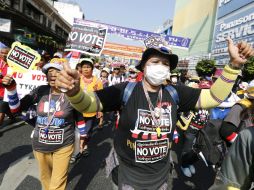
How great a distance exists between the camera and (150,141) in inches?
88.2

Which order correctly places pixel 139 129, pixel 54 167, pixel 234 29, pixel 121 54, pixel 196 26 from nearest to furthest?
pixel 139 129 < pixel 54 167 < pixel 234 29 < pixel 121 54 < pixel 196 26

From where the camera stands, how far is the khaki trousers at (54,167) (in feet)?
10.3

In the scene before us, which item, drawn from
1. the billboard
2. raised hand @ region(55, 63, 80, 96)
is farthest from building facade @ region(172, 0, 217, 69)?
raised hand @ region(55, 63, 80, 96)

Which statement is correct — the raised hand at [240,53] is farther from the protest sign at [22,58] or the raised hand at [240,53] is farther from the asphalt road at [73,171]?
the protest sign at [22,58]

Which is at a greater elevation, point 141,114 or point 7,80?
point 7,80

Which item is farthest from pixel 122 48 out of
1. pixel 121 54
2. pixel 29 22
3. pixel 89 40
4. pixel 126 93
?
pixel 126 93

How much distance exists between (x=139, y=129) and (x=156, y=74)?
1.49ft

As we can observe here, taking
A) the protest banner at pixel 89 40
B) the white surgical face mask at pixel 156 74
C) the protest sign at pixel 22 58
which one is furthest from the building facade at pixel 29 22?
the white surgical face mask at pixel 156 74

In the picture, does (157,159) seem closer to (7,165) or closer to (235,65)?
(235,65)

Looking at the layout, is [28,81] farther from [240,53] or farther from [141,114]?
[240,53]

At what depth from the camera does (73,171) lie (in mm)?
4625

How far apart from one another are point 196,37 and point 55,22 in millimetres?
20476

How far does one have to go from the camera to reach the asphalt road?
13.5 feet

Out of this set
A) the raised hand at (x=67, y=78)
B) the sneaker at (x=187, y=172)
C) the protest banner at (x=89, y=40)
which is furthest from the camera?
the protest banner at (x=89, y=40)
